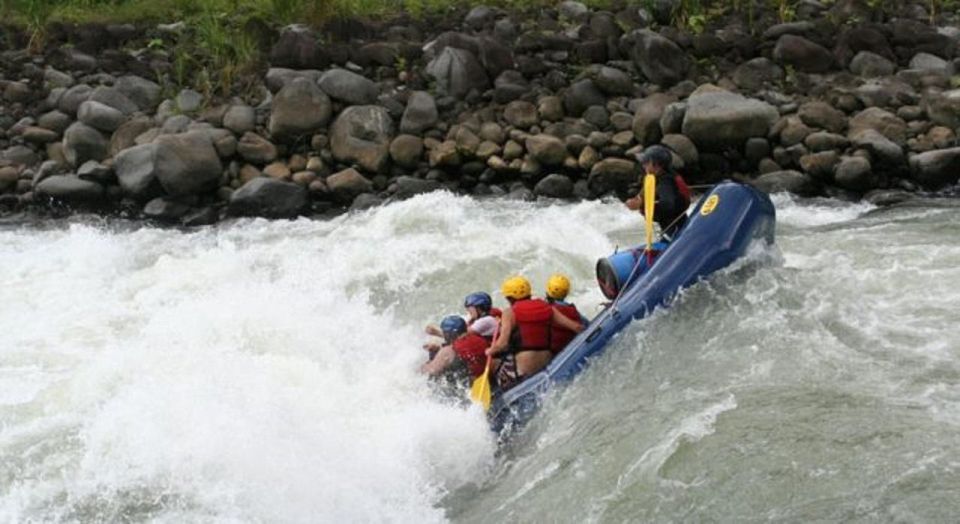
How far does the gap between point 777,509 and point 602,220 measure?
21.2ft

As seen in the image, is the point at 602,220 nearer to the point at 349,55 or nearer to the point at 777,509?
the point at 349,55

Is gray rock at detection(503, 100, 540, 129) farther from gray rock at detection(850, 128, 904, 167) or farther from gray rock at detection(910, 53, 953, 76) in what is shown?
gray rock at detection(910, 53, 953, 76)

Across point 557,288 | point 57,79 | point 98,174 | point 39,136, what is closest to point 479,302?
point 557,288

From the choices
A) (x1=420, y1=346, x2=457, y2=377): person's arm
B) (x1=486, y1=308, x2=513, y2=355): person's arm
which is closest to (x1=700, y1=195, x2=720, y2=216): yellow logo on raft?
(x1=486, y1=308, x2=513, y2=355): person's arm

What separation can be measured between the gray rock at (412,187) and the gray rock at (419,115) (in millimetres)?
836

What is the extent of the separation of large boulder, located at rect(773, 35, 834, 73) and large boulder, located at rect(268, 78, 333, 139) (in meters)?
5.55

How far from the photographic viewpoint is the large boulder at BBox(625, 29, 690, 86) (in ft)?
43.9

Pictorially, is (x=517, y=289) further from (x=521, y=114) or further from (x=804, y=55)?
(x=804, y=55)

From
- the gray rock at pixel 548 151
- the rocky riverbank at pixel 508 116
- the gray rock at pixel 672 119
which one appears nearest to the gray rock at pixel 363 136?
the rocky riverbank at pixel 508 116

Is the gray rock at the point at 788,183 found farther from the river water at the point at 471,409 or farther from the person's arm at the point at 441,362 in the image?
the person's arm at the point at 441,362

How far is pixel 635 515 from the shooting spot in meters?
4.91

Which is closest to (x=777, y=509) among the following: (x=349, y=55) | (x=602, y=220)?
(x=602, y=220)

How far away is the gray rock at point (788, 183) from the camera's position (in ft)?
37.7

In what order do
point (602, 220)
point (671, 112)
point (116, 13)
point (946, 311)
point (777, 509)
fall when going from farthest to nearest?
point (116, 13)
point (671, 112)
point (602, 220)
point (946, 311)
point (777, 509)
